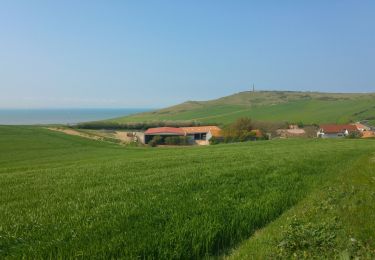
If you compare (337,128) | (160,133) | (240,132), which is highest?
(160,133)

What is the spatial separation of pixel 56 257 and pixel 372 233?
5.41 m

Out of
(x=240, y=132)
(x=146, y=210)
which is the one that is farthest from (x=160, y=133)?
(x=146, y=210)

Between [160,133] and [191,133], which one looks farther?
[191,133]

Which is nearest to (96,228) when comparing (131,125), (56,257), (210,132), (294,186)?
(56,257)

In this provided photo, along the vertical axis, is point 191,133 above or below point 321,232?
below

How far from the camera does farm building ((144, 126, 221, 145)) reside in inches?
4075

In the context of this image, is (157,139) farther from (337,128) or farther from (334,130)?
(337,128)

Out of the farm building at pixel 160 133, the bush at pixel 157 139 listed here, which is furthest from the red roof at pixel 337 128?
the bush at pixel 157 139

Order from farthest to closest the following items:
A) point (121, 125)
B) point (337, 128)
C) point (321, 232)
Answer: point (121, 125), point (337, 128), point (321, 232)

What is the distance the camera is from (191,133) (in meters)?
113

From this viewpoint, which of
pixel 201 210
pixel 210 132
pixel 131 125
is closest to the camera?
pixel 201 210

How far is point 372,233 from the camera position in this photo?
739 centimetres

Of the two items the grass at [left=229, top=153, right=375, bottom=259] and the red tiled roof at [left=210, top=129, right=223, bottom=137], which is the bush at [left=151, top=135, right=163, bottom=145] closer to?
the red tiled roof at [left=210, top=129, right=223, bottom=137]

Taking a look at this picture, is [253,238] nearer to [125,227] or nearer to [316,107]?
[125,227]
